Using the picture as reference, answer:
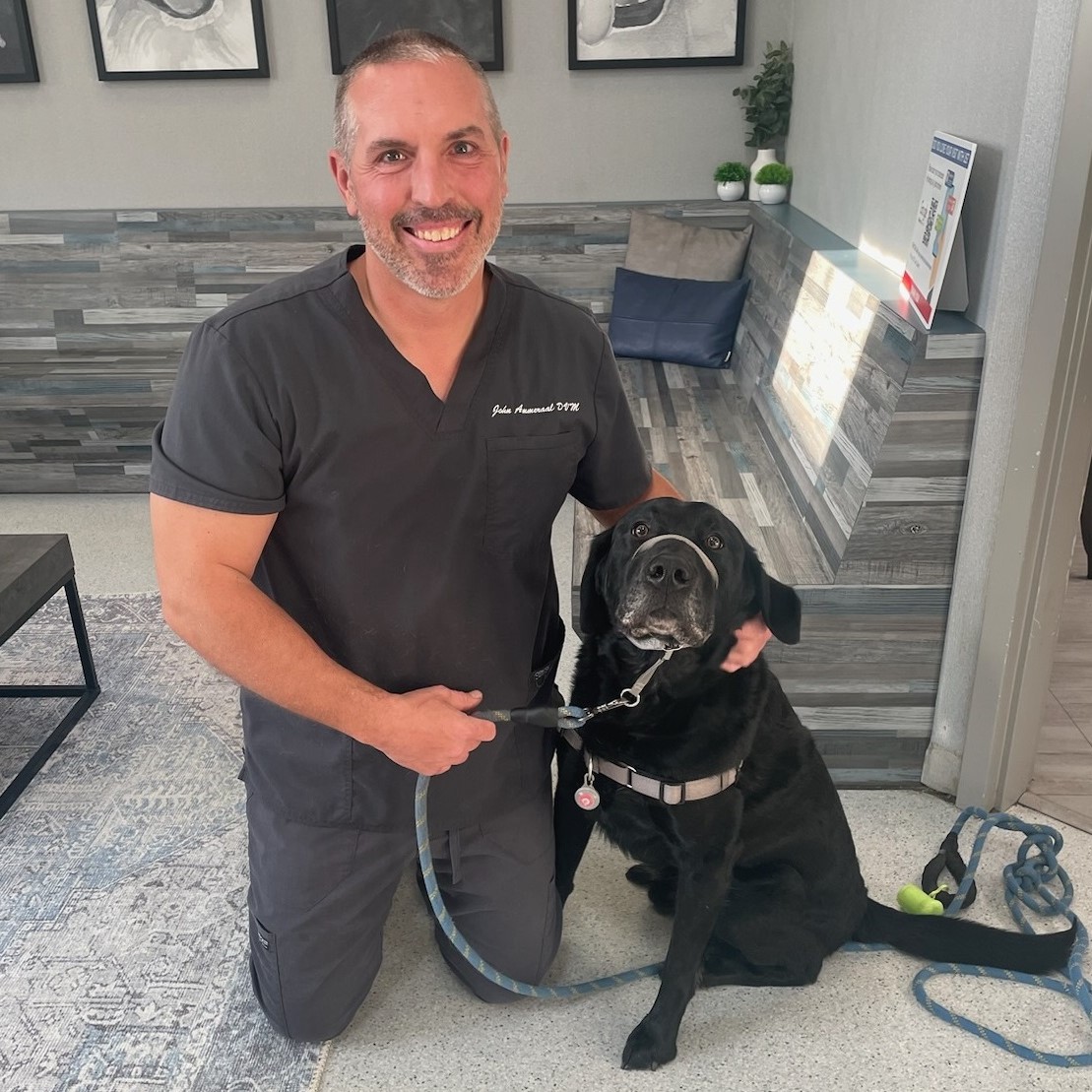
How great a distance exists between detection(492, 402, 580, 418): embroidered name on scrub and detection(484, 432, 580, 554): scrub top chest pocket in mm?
33

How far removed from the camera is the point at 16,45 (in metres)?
3.70

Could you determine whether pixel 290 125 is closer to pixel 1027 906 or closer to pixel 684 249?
pixel 684 249

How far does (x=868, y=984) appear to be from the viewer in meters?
1.68

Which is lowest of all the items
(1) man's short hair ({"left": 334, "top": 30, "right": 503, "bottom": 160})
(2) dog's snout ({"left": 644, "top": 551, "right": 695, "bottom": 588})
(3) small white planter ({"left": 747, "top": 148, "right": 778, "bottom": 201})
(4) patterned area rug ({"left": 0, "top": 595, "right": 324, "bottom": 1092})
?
(4) patterned area rug ({"left": 0, "top": 595, "right": 324, "bottom": 1092})

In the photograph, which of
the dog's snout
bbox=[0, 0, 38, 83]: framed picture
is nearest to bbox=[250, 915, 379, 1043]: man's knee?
the dog's snout

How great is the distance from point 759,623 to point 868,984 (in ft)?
2.19

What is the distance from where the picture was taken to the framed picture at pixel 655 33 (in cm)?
361

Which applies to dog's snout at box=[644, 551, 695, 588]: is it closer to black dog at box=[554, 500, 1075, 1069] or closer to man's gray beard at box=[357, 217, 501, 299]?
black dog at box=[554, 500, 1075, 1069]

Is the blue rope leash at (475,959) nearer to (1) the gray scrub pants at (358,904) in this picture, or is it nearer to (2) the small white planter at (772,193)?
(1) the gray scrub pants at (358,904)

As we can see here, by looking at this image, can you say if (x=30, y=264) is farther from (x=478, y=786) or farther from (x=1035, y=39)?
(x=1035, y=39)

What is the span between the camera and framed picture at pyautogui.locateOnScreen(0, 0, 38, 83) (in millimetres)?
3662

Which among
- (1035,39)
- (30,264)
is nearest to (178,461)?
(1035,39)

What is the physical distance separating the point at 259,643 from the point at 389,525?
228mm

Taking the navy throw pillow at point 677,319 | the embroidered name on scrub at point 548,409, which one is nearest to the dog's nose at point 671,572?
the embroidered name on scrub at point 548,409
